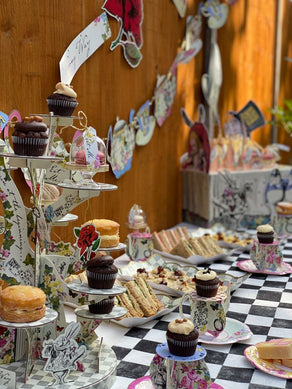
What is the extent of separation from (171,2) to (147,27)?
552 mm

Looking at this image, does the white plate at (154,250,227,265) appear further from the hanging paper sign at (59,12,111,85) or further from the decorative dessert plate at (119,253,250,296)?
the hanging paper sign at (59,12,111,85)

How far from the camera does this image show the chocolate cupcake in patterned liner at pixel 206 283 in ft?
7.51

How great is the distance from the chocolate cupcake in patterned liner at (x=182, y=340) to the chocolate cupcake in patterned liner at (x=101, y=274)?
0.99ft

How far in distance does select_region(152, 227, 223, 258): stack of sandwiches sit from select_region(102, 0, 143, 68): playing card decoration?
48.6 inches

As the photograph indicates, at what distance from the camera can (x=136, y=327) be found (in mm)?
2529

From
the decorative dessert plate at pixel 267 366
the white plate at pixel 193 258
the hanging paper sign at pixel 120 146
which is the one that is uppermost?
the hanging paper sign at pixel 120 146

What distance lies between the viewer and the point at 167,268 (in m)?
3.33

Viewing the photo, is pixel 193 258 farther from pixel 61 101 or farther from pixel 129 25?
pixel 61 101

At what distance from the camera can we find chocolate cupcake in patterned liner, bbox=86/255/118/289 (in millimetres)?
1942

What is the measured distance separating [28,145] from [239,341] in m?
1.24

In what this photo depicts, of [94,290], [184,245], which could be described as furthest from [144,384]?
[184,245]

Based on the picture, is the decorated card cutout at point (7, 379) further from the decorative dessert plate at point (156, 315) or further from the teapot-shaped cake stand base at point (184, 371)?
the decorative dessert plate at point (156, 315)

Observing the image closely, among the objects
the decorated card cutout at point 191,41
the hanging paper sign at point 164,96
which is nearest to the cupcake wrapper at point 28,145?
the hanging paper sign at point 164,96

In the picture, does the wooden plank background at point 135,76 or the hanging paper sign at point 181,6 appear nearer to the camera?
the wooden plank background at point 135,76
